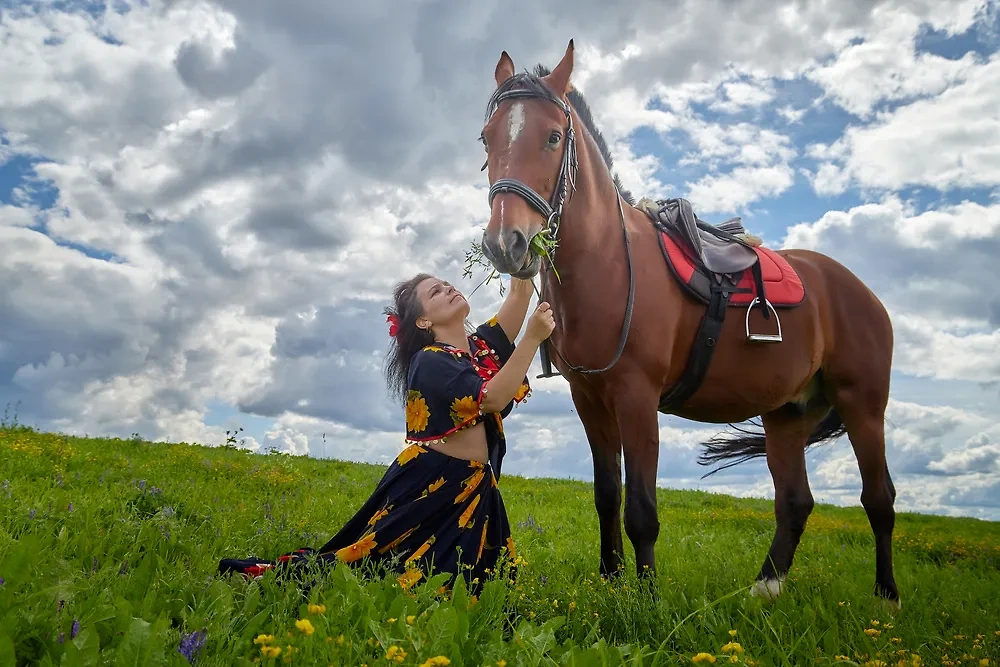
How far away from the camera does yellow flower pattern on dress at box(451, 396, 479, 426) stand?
3.78 meters

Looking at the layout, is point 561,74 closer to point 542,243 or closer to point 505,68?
point 505,68

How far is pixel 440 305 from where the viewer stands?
13.6 feet

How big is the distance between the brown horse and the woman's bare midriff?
2.43 ft

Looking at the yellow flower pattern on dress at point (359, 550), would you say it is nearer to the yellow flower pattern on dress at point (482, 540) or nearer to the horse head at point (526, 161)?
the yellow flower pattern on dress at point (482, 540)

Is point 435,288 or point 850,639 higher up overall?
point 435,288

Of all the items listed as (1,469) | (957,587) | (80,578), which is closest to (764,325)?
(957,587)

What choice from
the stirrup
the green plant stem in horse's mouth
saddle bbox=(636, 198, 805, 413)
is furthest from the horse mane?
the stirrup

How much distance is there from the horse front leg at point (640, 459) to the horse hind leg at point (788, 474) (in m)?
2.12

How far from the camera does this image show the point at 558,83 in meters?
4.07

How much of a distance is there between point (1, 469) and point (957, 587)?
8.43 metres

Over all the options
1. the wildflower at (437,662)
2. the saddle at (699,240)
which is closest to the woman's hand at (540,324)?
the saddle at (699,240)

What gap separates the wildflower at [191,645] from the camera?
7.36 feet

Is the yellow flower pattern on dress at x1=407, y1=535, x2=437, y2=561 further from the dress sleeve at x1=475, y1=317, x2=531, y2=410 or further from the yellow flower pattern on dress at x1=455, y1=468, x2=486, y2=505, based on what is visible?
the dress sleeve at x1=475, y1=317, x2=531, y2=410

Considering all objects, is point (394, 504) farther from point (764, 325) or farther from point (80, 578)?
point (764, 325)
